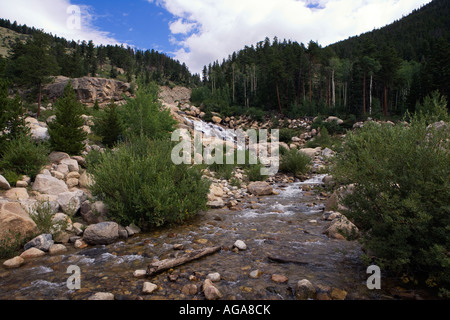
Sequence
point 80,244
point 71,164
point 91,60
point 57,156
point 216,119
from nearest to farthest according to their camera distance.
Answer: point 80,244 → point 71,164 → point 57,156 → point 216,119 → point 91,60

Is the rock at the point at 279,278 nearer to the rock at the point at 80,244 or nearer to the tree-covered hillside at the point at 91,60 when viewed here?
the rock at the point at 80,244

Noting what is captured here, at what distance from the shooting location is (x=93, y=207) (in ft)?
22.1

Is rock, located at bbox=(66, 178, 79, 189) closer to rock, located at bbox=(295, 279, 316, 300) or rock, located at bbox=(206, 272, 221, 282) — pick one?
rock, located at bbox=(206, 272, 221, 282)

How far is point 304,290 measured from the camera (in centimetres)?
356

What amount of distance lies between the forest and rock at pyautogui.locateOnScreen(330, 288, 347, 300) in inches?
1507

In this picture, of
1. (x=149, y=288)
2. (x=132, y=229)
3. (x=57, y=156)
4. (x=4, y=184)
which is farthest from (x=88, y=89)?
(x=149, y=288)

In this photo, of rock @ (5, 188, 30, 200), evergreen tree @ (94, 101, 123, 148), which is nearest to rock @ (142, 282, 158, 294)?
rock @ (5, 188, 30, 200)

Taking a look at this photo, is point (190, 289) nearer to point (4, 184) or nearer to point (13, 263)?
point (13, 263)

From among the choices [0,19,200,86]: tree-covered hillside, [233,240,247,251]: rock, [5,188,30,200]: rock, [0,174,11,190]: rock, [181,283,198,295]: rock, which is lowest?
[181,283,198,295]: rock

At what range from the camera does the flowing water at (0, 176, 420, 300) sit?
368 cm

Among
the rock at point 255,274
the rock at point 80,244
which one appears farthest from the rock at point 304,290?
the rock at point 80,244

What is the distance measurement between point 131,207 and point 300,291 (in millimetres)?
4610

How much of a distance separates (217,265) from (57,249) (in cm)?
355
